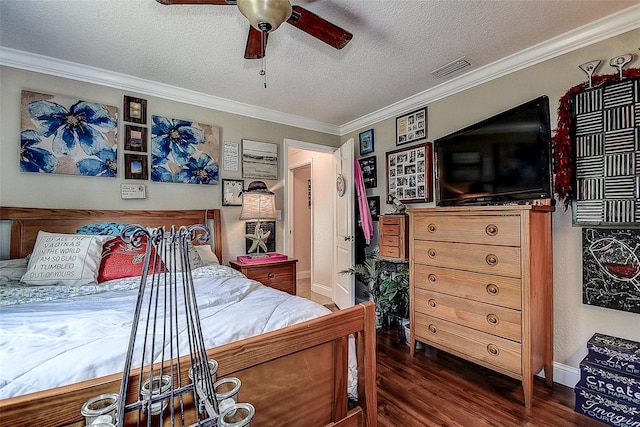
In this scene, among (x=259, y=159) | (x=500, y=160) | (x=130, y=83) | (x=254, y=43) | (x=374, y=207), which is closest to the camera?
(x=254, y=43)

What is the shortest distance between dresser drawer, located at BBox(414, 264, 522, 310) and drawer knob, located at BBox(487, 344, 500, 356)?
0.28m

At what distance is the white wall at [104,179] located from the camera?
89.4 inches

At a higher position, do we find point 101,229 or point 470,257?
point 101,229

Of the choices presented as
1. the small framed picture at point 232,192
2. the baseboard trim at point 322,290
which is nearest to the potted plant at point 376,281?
the baseboard trim at point 322,290

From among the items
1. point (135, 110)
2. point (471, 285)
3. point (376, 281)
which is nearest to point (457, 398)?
point (471, 285)

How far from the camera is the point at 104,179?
262 cm

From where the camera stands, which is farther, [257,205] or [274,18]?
[257,205]

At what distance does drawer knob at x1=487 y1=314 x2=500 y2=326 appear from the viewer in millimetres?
1944

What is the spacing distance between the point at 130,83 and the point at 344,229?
2647 mm

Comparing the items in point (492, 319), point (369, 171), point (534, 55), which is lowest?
point (492, 319)

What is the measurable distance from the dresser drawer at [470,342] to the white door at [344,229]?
49.6 inches

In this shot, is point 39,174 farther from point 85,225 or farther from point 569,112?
point 569,112

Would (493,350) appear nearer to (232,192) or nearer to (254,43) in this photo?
(254,43)

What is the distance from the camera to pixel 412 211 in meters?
2.49
